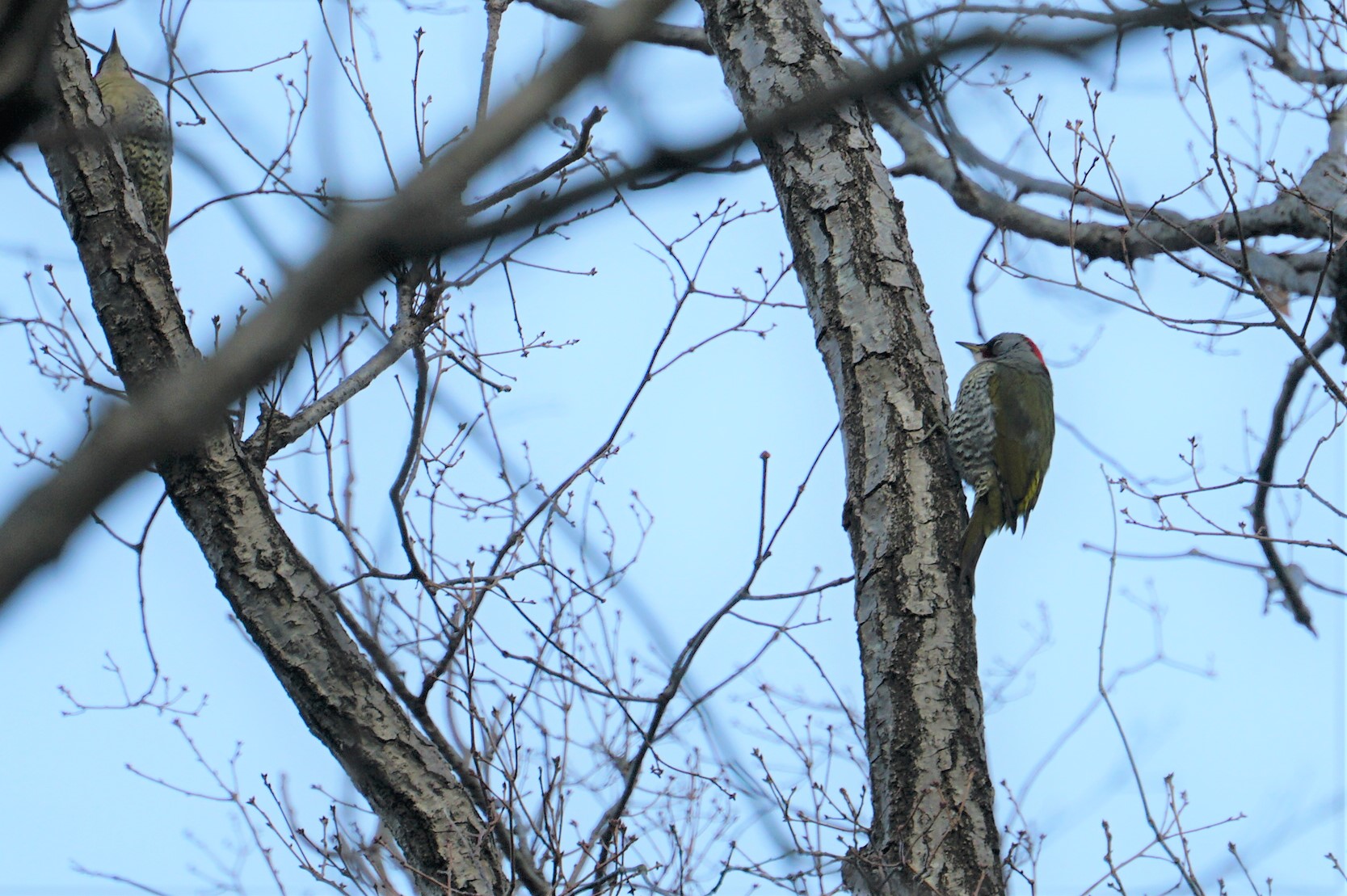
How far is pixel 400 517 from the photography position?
13.5ft

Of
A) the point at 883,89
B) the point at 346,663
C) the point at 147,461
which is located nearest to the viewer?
the point at 147,461

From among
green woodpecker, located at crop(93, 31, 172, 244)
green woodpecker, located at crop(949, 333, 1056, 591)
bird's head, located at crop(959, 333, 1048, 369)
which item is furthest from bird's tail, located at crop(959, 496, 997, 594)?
green woodpecker, located at crop(93, 31, 172, 244)

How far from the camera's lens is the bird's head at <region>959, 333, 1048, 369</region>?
6.89 m

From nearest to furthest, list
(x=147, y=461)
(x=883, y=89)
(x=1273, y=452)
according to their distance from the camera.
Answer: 1. (x=147, y=461)
2. (x=883, y=89)
3. (x=1273, y=452)

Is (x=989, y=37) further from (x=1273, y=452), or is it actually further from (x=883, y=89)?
(x=1273, y=452)

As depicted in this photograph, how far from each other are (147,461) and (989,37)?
0.85 metres

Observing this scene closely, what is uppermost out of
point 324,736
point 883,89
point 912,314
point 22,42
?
point 912,314

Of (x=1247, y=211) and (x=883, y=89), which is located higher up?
(x=1247, y=211)

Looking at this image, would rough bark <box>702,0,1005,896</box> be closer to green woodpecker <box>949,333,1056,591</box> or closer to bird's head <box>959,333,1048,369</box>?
green woodpecker <box>949,333,1056,591</box>

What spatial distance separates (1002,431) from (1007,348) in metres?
1.51

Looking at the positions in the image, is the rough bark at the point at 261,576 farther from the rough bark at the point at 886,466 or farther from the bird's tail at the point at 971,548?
the bird's tail at the point at 971,548

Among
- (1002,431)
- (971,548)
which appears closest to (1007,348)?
(1002,431)

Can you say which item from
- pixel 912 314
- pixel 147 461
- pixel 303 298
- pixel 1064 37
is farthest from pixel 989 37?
pixel 912 314

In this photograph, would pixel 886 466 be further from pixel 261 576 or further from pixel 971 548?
pixel 261 576
